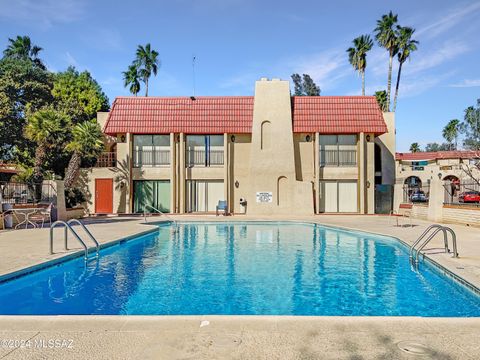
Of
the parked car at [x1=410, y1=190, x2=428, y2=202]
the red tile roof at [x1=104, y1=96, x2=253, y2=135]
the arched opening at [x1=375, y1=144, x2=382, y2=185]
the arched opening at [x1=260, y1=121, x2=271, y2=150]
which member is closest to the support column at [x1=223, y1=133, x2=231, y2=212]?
the red tile roof at [x1=104, y1=96, x2=253, y2=135]

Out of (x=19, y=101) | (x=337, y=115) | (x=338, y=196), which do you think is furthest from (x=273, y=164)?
(x=19, y=101)

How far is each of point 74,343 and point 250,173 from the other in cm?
2262

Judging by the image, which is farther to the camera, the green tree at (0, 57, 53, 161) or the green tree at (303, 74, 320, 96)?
the green tree at (303, 74, 320, 96)

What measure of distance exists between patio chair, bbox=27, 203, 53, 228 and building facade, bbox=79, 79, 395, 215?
8214 millimetres

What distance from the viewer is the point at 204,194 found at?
90.8 ft

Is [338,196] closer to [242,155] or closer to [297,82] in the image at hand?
[242,155]

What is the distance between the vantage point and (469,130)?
60.0m

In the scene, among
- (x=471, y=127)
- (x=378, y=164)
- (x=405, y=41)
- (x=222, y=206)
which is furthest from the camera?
(x=471, y=127)

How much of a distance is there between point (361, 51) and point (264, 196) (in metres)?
29.3

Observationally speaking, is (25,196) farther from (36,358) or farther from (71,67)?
(71,67)

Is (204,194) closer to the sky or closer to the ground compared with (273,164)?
closer to the ground

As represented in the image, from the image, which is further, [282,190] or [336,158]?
[336,158]

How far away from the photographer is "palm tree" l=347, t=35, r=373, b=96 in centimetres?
4759

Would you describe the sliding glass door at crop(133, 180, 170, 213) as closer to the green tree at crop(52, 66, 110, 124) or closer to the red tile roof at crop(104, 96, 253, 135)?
the red tile roof at crop(104, 96, 253, 135)
